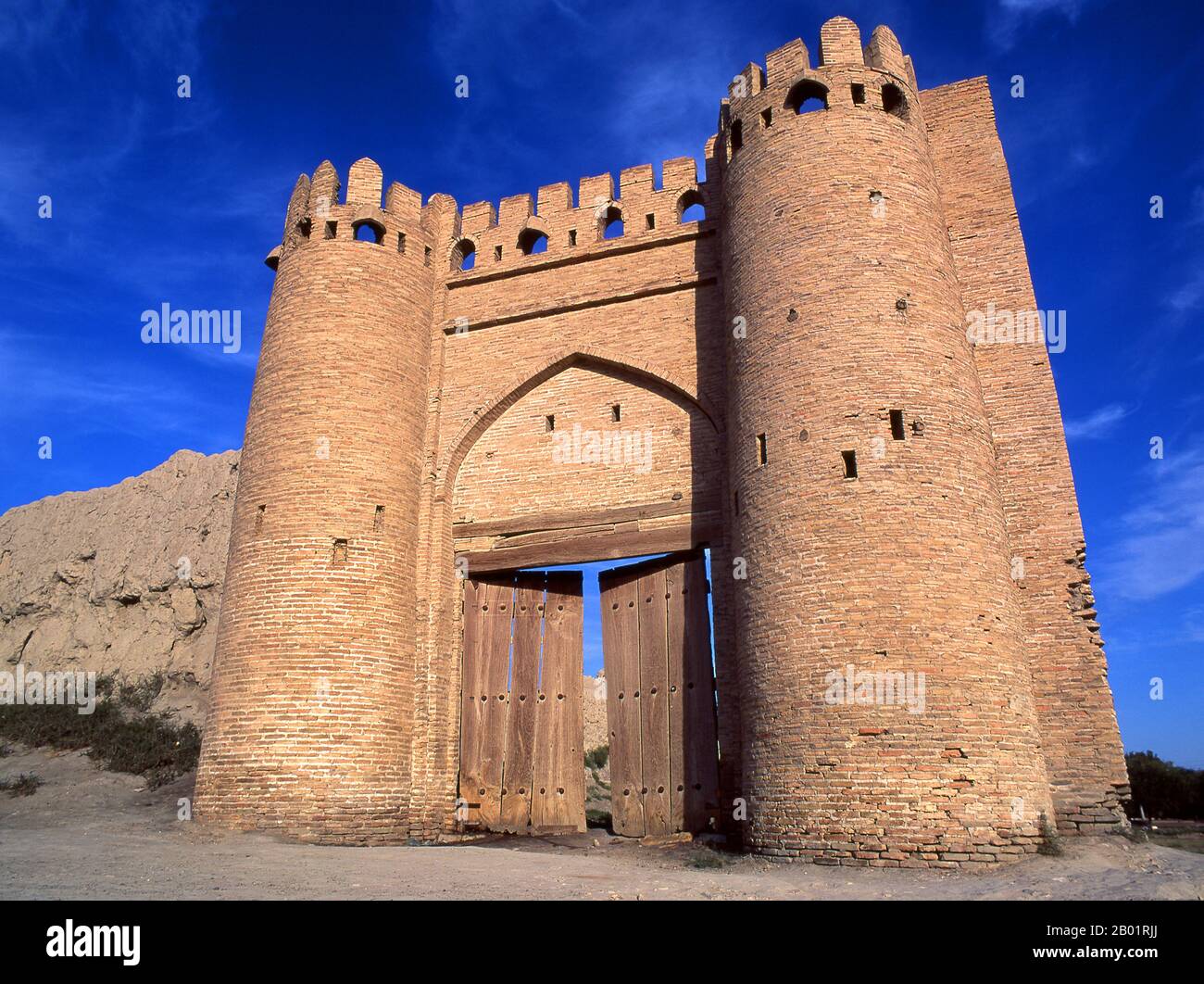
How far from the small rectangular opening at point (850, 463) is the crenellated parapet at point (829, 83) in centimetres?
498

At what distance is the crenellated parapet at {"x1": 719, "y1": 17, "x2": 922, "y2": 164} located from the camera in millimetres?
12109

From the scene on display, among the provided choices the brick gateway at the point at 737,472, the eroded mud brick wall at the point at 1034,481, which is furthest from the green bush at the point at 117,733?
the eroded mud brick wall at the point at 1034,481

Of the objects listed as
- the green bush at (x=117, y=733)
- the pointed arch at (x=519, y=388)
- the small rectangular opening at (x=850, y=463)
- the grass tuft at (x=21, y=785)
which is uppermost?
the pointed arch at (x=519, y=388)

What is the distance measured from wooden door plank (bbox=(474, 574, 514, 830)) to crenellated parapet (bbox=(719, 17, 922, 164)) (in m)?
7.49

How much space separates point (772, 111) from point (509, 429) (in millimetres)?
6141

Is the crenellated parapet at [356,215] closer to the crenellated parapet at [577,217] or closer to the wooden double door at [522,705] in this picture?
the crenellated parapet at [577,217]

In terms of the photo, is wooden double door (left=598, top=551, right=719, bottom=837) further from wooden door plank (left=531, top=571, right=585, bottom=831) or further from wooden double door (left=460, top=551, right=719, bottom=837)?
wooden door plank (left=531, top=571, right=585, bottom=831)

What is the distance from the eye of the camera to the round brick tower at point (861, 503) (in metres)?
8.84

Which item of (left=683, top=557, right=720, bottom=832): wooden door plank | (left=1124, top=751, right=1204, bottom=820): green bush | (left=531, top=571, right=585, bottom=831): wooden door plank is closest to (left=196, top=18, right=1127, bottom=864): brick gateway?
(left=683, top=557, right=720, bottom=832): wooden door plank

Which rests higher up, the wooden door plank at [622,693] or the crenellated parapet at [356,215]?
the crenellated parapet at [356,215]

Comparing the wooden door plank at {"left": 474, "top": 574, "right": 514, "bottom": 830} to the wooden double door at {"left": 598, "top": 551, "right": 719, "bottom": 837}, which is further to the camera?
the wooden door plank at {"left": 474, "top": 574, "right": 514, "bottom": 830}

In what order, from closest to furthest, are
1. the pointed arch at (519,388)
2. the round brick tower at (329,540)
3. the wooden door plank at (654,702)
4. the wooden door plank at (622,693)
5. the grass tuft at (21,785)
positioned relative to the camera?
1. the round brick tower at (329,540)
2. the wooden door plank at (654,702)
3. the wooden door plank at (622,693)
4. the pointed arch at (519,388)
5. the grass tuft at (21,785)
